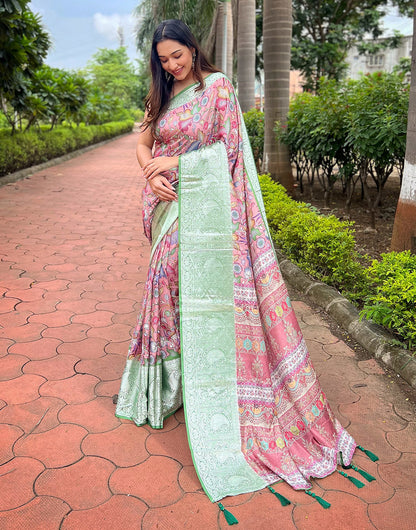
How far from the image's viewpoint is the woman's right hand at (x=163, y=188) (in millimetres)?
2020

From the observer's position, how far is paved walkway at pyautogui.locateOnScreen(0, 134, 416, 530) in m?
1.73

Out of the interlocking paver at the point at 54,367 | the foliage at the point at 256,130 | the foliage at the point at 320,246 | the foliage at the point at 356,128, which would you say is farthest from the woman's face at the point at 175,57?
the foliage at the point at 256,130

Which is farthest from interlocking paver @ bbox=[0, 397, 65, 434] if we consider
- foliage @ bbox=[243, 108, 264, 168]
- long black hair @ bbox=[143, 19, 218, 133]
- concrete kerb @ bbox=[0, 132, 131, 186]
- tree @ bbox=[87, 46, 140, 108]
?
tree @ bbox=[87, 46, 140, 108]

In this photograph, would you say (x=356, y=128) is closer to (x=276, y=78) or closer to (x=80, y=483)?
Result: (x=276, y=78)

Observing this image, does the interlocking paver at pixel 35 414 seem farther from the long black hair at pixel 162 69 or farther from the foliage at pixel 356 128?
the foliage at pixel 356 128

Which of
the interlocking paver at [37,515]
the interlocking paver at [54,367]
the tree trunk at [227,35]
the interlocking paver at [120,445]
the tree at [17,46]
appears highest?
the tree trunk at [227,35]

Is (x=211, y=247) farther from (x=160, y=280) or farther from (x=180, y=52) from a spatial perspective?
(x=180, y=52)

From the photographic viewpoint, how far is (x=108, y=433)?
2158mm

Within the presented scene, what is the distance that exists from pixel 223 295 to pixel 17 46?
8.12 meters

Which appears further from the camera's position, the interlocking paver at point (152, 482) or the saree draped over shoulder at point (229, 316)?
the saree draped over shoulder at point (229, 316)

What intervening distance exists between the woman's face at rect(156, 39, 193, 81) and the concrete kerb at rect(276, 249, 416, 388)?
1.84m

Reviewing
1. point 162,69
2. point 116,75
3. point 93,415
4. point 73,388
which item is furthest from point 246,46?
point 116,75

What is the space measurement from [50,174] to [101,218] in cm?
500

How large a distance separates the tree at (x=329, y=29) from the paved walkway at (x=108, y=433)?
1561 centimetres
